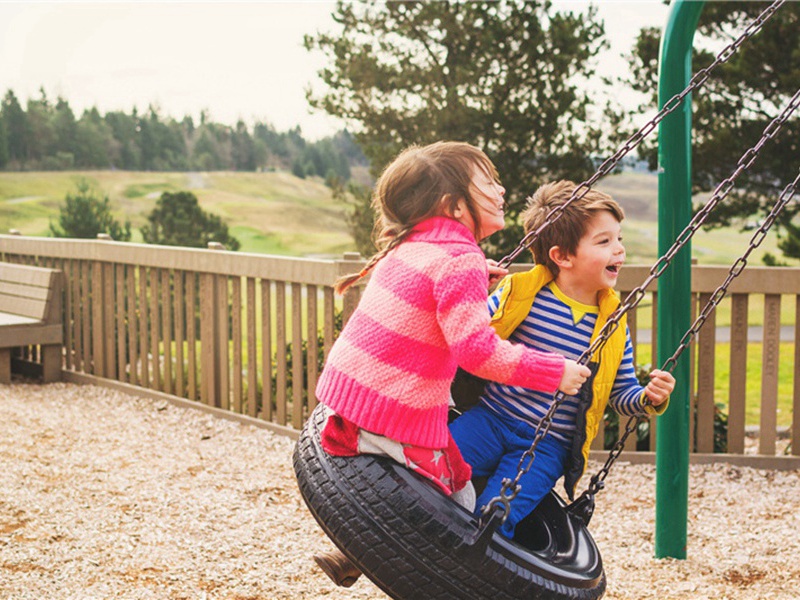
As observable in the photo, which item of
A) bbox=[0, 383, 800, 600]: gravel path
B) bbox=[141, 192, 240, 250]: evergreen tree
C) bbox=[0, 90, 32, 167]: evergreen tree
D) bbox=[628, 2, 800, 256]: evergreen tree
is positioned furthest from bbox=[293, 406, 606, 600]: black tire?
bbox=[0, 90, 32, 167]: evergreen tree

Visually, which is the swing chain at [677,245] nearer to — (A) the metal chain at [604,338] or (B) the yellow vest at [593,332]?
(A) the metal chain at [604,338]

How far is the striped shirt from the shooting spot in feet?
7.42

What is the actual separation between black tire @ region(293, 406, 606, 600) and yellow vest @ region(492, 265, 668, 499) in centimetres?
40

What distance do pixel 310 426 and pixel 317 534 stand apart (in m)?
1.85

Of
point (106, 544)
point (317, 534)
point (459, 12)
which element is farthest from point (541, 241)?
point (459, 12)

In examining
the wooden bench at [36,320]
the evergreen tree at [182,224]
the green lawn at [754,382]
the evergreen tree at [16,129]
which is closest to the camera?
the wooden bench at [36,320]

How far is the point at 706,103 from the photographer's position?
35.6 feet

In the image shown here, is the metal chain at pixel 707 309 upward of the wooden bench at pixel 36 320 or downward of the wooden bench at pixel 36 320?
upward

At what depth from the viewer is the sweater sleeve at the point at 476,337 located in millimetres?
1782

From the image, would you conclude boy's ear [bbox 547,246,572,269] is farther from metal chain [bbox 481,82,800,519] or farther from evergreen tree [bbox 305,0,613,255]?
evergreen tree [bbox 305,0,613,255]

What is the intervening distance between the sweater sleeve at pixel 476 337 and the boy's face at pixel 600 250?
0.53 meters

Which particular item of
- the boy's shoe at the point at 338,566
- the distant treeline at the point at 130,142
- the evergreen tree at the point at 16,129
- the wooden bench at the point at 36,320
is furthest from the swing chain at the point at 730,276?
the evergreen tree at the point at 16,129

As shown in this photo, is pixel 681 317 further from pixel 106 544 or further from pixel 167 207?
pixel 167 207

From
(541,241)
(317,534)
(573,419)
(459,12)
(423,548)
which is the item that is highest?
(459,12)
